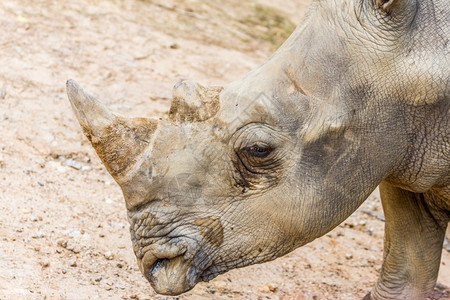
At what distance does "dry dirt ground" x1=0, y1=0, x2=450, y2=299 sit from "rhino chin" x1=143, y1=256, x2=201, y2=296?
2.70ft

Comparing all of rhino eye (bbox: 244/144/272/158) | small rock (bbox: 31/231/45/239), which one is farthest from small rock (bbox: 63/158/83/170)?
rhino eye (bbox: 244/144/272/158)

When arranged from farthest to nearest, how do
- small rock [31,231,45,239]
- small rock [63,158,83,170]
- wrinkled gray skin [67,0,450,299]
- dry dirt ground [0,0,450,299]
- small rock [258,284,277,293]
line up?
small rock [63,158,83,170]
small rock [258,284,277,293]
small rock [31,231,45,239]
dry dirt ground [0,0,450,299]
wrinkled gray skin [67,0,450,299]

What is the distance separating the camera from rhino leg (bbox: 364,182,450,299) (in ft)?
16.1

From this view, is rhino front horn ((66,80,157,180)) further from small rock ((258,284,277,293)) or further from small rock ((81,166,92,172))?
small rock ((81,166,92,172))

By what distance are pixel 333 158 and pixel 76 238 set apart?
2127 millimetres

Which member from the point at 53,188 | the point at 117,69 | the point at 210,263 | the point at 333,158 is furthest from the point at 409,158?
the point at 117,69

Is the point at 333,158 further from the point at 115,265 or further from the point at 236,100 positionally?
the point at 115,265

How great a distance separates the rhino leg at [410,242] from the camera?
16.1 feet

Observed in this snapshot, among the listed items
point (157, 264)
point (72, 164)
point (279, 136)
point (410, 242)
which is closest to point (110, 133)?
point (157, 264)

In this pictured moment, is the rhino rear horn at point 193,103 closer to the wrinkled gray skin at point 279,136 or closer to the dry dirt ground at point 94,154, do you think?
the wrinkled gray skin at point 279,136

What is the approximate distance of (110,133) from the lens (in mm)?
3760

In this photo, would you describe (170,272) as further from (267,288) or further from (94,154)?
(94,154)

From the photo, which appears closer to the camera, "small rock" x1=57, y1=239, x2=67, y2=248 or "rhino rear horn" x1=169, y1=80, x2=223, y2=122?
"rhino rear horn" x1=169, y1=80, x2=223, y2=122

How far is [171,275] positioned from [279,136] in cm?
84
